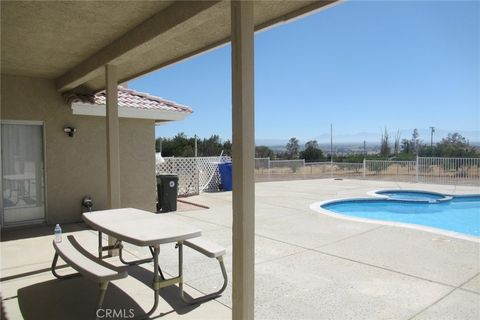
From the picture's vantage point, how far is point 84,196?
312 inches

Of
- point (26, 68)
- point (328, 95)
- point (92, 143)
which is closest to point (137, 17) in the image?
point (26, 68)

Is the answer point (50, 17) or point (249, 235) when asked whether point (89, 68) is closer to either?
point (50, 17)

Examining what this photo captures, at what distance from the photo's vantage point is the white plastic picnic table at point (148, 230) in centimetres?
333

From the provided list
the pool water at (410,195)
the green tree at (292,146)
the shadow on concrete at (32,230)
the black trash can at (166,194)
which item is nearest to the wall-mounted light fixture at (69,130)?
the shadow on concrete at (32,230)

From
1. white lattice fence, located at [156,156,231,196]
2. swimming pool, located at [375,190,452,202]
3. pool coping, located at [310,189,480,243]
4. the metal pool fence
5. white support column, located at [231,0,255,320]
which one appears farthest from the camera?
swimming pool, located at [375,190,452,202]

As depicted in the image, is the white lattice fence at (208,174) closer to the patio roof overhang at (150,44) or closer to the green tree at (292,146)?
the patio roof overhang at (150,44)

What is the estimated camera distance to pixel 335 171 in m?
20.2

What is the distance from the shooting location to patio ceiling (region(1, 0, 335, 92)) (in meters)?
3.57

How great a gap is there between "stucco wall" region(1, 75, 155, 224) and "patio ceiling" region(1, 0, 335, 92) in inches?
45.8

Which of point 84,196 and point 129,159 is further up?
point 129,159

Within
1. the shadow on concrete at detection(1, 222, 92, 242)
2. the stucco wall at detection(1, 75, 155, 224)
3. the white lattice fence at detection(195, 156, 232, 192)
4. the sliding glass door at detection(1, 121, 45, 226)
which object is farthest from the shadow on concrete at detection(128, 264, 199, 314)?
the white lattice fence at detection(195, 156, 232, 192)

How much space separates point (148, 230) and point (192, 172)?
30.7 feet

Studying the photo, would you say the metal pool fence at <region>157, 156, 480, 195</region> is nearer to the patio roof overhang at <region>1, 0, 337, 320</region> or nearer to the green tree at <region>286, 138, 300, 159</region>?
the patio roof overhang at <region>1, 0, 337, 320</region>

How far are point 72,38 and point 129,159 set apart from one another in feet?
14.3
